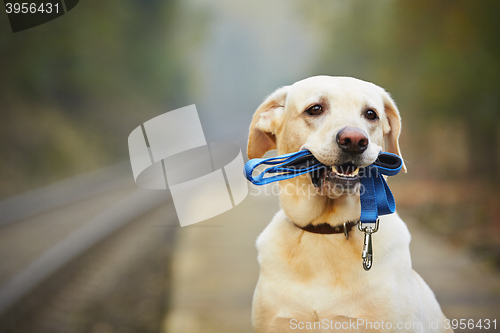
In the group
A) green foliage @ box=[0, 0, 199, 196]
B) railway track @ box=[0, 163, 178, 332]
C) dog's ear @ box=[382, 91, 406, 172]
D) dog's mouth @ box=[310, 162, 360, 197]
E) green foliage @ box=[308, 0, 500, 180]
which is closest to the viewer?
dog's mouth @ box=[310, 162, 360, 197]

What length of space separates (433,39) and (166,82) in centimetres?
291

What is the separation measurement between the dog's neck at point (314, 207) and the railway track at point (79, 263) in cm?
169

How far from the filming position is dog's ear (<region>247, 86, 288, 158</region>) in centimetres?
192

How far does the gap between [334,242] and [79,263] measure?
2.27m

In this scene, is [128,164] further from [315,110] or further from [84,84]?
[315,110]

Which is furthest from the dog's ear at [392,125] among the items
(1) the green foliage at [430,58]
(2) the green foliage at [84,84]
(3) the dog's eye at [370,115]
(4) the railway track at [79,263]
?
(2) the green foliage at [84,84]

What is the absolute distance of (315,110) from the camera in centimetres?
173

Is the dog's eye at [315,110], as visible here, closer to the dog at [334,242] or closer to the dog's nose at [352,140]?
the dog at [334,242]

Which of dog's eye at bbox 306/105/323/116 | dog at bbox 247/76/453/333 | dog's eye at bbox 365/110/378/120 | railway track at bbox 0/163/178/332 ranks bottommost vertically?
railway track at bbox 0/163/178/332

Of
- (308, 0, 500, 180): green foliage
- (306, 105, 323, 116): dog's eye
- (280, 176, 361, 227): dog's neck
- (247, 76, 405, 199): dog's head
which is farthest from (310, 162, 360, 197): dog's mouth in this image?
(308, 0, 500, 180): green foliage

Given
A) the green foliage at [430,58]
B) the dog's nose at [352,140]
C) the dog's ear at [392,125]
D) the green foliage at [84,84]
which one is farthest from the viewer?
the green foliage at [430,58]

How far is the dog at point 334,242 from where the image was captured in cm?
157

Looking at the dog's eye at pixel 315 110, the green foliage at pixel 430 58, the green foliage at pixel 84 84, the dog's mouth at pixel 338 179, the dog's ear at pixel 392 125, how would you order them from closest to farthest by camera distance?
Answer: the dog's mouth at pixel 338 179 < the dog's eye at pixel 315 110 < the dog's ear at pixel 392 125 < the green foliage at pixel 84 84 < the green foliage at pixel 430 58

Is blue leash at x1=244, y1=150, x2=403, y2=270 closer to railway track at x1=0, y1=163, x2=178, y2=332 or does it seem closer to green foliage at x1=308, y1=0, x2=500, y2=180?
railway track at x1=0, y1=163, x2=178, y2=332
